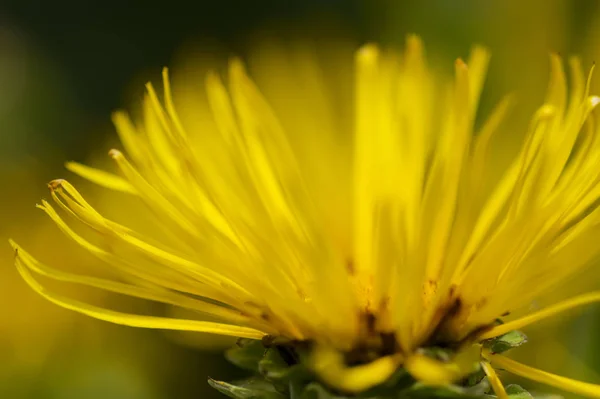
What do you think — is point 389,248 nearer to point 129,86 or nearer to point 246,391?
point 246,391

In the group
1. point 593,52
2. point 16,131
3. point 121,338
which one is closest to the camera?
point 593,52

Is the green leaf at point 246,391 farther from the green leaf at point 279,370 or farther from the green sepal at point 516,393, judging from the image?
the green sepal at point 516,393

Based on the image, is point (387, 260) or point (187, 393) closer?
point (387, 260)

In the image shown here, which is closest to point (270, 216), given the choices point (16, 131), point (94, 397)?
point (94, 397)

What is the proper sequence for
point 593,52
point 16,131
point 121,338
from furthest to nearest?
point 16,131 → point 121,338 → point 593,52

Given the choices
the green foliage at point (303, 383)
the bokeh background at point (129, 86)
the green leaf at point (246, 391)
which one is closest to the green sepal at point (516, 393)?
the green foliage at point (303, 383)

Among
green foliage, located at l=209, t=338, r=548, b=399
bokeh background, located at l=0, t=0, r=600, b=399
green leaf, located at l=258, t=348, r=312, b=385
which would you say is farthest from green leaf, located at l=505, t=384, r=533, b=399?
bokeh background, located at l=0, t=0, r=600, b=399

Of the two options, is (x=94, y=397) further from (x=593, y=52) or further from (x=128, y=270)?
(x=593, y=52)

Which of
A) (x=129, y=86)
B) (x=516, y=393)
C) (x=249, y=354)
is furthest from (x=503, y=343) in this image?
(x=129, y=86)
